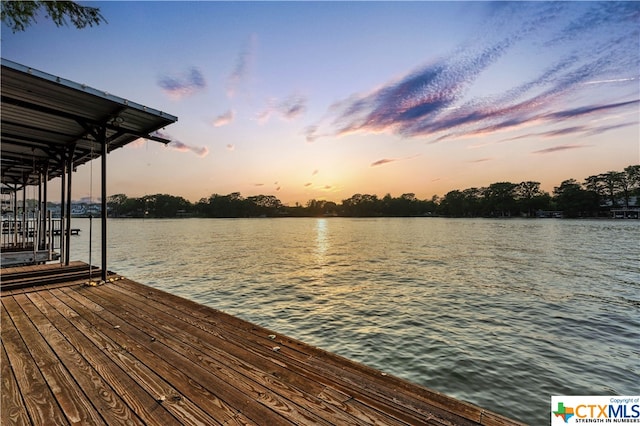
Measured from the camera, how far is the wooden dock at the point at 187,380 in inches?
79.8

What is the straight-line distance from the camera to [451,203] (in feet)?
431

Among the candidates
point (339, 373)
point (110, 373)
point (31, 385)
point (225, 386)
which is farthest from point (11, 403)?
point (339, 373)

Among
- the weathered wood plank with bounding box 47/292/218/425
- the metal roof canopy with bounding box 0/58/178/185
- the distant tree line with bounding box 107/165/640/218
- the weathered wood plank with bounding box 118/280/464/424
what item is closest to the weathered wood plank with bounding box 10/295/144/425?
the weathered wood plank with bounding box 47/292/218/425

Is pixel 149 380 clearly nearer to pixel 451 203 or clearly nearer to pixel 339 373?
pixel 339 373

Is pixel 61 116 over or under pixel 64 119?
under

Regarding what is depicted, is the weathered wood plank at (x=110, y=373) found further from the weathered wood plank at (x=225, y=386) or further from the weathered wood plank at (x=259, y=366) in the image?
the weathered wood plank at (x=259, y=366)

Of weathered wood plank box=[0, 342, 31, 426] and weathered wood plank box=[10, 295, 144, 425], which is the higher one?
weathered wood plank box=[0, 342, 31, 426]

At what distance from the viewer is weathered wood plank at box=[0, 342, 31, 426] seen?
6.39 ft

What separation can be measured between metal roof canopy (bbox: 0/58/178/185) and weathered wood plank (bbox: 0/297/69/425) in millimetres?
3657

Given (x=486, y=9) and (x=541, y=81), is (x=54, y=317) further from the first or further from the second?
(x=541, y=81)

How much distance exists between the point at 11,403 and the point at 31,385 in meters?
0.27

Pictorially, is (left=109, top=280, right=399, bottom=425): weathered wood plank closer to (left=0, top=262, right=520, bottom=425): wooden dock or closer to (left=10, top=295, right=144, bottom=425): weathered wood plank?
(left=0, top=262, right=520, bottom=425): wooden dock

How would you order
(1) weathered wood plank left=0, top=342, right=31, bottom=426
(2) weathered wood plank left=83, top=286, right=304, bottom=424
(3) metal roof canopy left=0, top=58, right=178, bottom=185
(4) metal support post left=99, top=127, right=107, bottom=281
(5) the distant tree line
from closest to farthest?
(1) weathered wood plank left=0, top=342, right=31, bottom=426, (2) weathered wood plank left=83, top=286, right=304, bottom=424, (3) metal roof canopy left=0, top=58, right=178, bottom=185, (4) metal support post left=99, top=127, right=107, bottom=281, (5) the distant tree line

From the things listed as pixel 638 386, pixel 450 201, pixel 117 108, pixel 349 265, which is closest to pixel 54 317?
pixel 117 108
